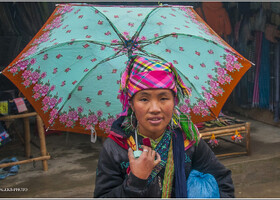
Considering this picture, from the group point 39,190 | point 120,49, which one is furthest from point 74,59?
point 39,190

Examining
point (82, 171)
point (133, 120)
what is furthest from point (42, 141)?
point (133, 120)

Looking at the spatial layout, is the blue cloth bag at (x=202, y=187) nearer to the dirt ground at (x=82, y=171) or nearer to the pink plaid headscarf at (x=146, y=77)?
the pink plaid headscarf at (x=146, y=77)

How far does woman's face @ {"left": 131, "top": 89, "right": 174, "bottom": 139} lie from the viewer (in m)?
1.67

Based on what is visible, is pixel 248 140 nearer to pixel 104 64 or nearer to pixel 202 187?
pixel 104 64

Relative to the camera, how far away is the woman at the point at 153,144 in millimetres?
1663

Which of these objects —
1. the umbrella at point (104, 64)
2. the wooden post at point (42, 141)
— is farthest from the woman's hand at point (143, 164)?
A: the wooden post at point (42, 141)

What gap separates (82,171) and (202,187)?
3655 mm

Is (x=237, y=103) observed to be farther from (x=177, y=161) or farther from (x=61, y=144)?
(x=177, y=161)

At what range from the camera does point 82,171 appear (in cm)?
507

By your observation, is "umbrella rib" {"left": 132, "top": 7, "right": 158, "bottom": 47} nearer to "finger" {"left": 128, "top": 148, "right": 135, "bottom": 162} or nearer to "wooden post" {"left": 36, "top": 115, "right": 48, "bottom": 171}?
"finger" {"left": 128, "top": 148, "right": 135, "bottom": 162}

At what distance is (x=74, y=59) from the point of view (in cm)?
237

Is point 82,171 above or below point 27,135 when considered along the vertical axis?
below

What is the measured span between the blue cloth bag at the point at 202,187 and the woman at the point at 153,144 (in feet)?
0.11

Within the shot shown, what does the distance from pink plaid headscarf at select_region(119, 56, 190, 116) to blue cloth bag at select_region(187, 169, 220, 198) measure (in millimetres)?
441
